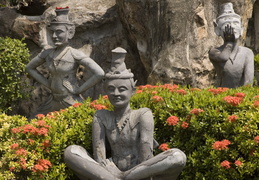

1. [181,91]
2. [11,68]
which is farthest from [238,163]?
[11,68]

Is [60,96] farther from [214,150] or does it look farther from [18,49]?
[214,150]

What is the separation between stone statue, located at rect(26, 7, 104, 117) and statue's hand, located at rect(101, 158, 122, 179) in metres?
2.34

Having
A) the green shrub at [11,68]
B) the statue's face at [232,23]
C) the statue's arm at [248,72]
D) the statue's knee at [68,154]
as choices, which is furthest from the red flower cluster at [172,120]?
the green shrub at [11,68]

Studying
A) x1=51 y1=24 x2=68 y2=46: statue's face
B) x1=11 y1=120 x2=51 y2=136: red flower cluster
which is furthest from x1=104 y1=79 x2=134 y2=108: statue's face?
x1=51 y1=24 x2=68 y2=46: statue's face

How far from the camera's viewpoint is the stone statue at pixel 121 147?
20.3 ft

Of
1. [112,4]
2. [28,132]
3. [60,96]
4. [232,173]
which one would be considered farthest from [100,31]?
[232,173]

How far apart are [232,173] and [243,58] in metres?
2.40

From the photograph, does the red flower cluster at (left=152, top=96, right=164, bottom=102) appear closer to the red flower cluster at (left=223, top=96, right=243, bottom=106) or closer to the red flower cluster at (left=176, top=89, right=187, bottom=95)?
the red flower cluster at (left=176, top=89, right=187, bottom=95)

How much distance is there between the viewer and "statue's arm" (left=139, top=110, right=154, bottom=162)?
20.8 ft

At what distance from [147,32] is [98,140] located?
405cm

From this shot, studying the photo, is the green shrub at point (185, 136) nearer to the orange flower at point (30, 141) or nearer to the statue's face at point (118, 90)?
the orange flower at point (30, 141)

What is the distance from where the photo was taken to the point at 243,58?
8172 mm

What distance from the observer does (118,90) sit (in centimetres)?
640

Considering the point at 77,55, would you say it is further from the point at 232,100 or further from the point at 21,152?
the point at 232,100
